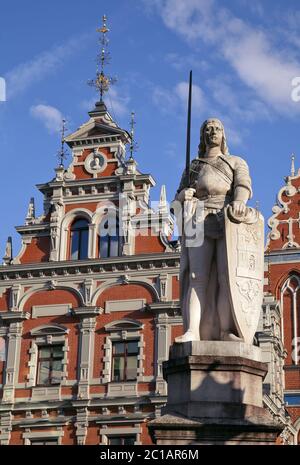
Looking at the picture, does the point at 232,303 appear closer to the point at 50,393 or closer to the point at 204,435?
the point at 204,435

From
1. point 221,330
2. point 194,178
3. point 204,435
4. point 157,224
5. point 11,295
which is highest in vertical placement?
point 157,224

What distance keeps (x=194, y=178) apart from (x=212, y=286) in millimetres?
1179

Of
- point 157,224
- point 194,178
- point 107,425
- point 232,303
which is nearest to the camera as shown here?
point 232,303

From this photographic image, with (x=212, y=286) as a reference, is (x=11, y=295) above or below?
above

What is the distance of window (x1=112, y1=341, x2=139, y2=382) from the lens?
86.0 feet

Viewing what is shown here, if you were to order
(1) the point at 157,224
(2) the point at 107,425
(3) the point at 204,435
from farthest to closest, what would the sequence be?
(1) the point at 157,224 → (2) the point at 107,425 → (3) the point at 204,435

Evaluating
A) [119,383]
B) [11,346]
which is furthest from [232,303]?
[11,346]

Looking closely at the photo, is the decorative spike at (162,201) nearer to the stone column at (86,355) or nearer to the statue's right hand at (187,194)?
the stone column at (86,355)

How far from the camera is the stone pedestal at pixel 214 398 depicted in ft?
24.5

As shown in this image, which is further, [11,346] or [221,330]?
[11,346]

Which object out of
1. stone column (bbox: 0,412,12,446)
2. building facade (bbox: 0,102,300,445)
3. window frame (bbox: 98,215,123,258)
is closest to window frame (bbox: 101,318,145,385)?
building facade (bbox: 0,102,300,445)

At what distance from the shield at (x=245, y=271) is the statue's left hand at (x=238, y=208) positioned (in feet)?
0.20

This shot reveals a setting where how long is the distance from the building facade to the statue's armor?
674 inches

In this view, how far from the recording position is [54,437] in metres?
26.2
